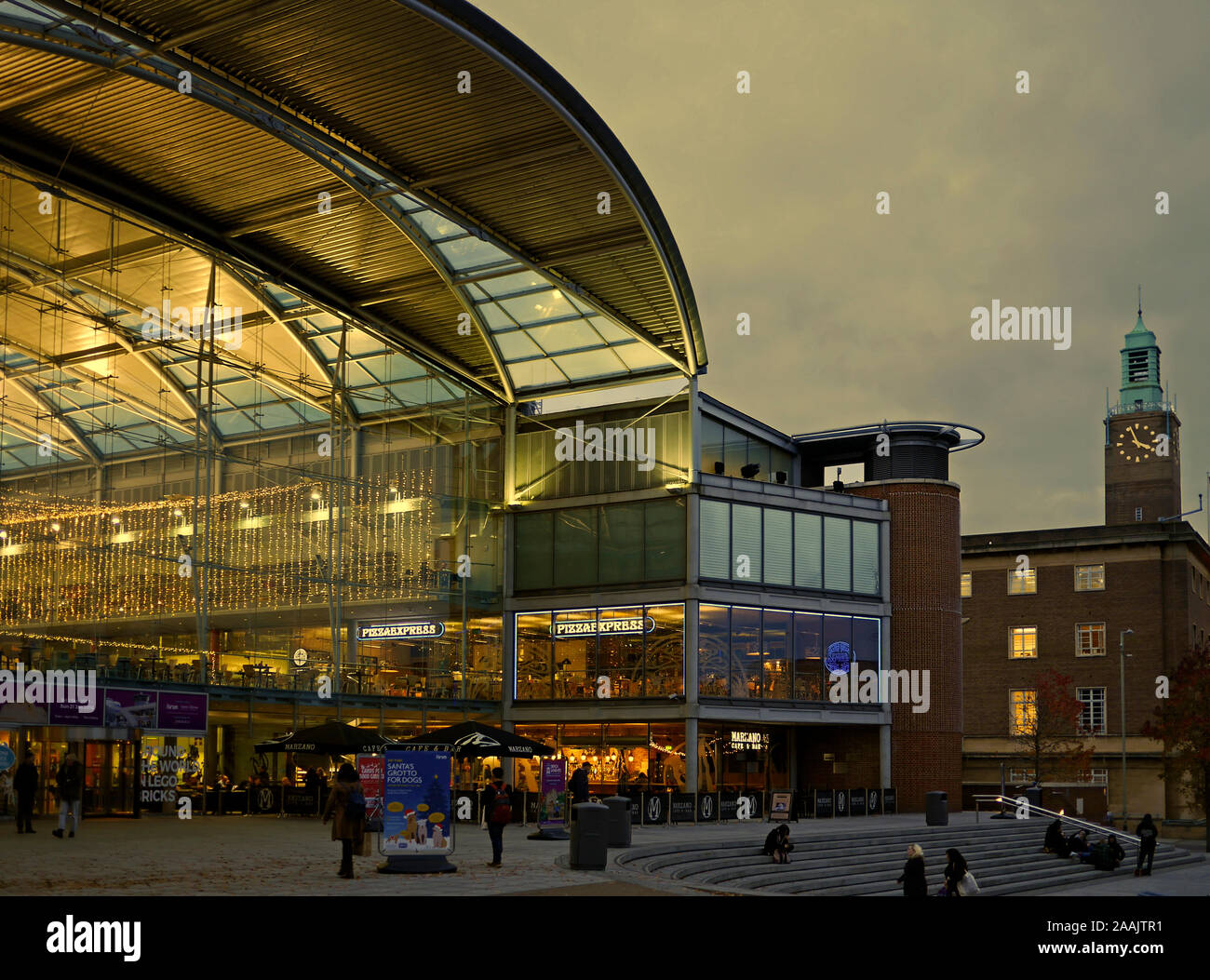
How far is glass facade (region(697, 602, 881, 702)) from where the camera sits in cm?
4600

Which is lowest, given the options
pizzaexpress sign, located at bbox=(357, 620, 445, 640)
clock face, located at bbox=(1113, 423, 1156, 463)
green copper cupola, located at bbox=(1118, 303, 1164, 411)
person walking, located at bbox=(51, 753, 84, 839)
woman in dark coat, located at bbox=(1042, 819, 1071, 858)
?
woman in dark coat, located at bbox=(1042, 819, 1071, 858)

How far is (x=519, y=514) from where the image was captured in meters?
49.8

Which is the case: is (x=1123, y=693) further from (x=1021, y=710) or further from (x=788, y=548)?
(x=788, y=548)

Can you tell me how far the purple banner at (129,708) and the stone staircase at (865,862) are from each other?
1463 cm

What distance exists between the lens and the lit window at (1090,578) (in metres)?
76.0

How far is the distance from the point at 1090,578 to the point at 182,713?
55226 mm

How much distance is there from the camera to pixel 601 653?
4744 centimetres

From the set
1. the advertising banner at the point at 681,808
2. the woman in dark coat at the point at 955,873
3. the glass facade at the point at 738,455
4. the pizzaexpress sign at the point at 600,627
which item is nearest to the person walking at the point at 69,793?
the advertising banner at the point at 681,808

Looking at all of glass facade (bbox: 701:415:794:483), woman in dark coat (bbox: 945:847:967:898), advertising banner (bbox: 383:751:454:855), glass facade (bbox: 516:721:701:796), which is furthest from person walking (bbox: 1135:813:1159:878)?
advertising banner (bbox: 383:751:454:855)

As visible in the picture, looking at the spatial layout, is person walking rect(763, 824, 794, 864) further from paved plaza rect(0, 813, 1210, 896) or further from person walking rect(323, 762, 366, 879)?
person walking rect(323, 762, 366, 879)

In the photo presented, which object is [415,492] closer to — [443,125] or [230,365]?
[230,365]

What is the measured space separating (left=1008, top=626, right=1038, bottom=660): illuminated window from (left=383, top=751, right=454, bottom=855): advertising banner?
2409 inches
